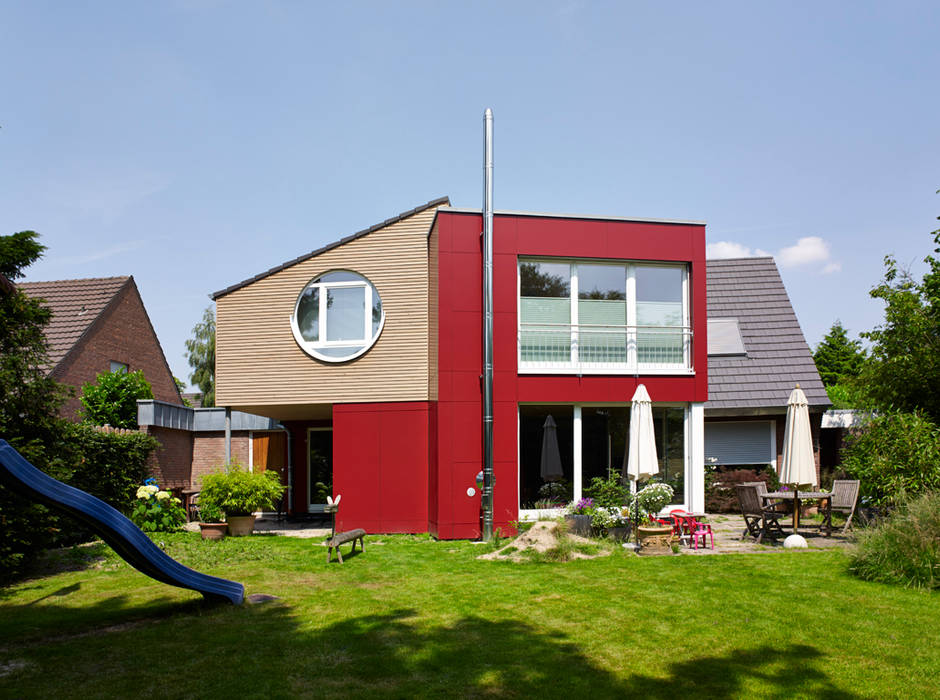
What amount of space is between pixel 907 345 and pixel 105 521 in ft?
46.9

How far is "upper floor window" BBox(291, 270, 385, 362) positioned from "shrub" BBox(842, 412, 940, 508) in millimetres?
9471

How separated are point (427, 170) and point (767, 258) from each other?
41.2 ft

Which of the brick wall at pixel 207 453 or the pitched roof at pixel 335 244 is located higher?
the pitched roof at pixel 335 244

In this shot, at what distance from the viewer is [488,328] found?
12773 millimetres

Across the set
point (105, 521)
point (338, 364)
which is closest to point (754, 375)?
point (338, 364)

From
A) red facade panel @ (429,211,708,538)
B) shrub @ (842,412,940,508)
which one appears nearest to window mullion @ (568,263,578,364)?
red facade panel @ (429,211,708,538)

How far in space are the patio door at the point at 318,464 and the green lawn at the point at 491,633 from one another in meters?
8.42

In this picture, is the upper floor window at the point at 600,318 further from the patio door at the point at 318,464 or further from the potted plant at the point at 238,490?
the patio door at the point at 318,464

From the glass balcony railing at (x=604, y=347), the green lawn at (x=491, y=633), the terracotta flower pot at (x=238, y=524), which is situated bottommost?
the terracotta flower pot at (x=238, y=524)

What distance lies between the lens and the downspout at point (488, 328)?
12.7 m

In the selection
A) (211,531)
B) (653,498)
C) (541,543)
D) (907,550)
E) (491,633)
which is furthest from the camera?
(211,531)

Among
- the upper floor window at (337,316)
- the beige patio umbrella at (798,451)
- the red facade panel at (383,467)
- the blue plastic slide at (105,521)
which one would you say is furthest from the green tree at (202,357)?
the beige patio umbrella at (798,451)

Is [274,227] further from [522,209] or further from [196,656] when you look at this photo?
[196,656]

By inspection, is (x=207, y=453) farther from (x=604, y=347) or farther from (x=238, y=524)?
(x=604, y=347)
